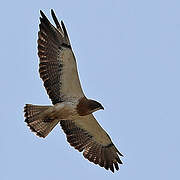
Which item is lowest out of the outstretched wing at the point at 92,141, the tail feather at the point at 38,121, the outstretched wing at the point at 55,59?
the outstretched wing at the point at 92,141

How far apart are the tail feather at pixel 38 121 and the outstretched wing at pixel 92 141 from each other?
772mm

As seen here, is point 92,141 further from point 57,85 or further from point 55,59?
point 55,59

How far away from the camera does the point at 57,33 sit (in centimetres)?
1823

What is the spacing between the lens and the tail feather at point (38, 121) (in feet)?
59.4

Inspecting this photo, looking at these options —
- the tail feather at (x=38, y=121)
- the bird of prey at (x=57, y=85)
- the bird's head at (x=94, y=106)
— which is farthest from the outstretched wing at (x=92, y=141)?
the bird's head at (x=94, y=106)

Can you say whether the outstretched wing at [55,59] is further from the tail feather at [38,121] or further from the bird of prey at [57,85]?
the tail feather at [38,121]

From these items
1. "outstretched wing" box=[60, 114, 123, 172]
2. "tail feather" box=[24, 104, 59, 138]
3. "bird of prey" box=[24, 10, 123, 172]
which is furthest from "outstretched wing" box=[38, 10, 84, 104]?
"outstretched wing" box=[60, 114, 123, 172]

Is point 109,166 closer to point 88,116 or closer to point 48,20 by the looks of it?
point 88,116

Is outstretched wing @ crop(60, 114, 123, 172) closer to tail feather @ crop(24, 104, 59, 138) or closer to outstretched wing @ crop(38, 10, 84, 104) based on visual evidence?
tail feather @ crop(24, 104, 59, 138)

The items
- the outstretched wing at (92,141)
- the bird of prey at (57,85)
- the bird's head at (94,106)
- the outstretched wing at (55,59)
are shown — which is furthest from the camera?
the outstretched wing at (92,141)

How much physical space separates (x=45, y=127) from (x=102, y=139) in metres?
1.89

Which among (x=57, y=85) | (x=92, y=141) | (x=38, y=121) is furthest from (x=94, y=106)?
(x=92, y=141)

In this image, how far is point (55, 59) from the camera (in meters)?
18.2

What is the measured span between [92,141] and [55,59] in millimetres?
2728
